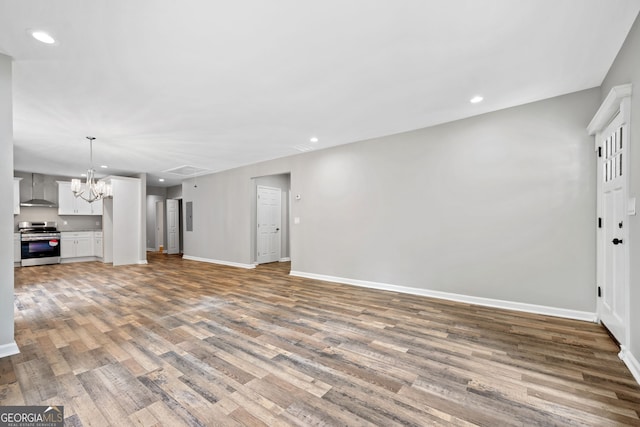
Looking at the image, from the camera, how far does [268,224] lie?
7523mm

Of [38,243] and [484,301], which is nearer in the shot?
[484,301]

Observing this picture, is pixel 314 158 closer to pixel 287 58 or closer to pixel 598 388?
pixel 287 58

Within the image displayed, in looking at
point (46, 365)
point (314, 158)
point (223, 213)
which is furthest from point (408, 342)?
point (223, 213)

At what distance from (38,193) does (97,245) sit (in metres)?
2.10

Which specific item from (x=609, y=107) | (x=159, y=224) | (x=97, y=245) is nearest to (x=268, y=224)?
(x=97, y=245)

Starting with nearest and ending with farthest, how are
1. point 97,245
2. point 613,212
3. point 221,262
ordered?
point 613,212 < point 221,262 < point 97,245

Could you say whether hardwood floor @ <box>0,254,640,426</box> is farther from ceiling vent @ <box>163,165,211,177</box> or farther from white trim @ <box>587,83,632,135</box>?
ceiling vent @ <box>163,165,211,177</box>

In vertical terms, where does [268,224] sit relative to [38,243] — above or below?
above

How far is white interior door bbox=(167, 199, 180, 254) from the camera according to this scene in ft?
33.1

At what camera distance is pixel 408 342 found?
257cm

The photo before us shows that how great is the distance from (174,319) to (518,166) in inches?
183

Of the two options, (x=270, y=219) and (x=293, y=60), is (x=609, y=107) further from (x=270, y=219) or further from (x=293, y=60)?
(x=270, y=219)

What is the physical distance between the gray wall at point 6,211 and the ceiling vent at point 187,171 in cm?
459

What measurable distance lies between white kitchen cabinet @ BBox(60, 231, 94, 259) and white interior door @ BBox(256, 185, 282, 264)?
17.8ft
